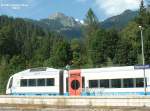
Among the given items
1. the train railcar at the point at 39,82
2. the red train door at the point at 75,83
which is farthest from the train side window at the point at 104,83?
the train railcar at the point at 39,82

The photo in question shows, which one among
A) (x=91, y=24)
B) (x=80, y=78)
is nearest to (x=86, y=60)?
(x=91, y=24)

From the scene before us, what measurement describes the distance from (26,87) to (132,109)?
76.1 feet

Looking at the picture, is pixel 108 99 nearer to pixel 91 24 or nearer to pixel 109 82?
pixel 109 82

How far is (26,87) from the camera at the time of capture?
49.5m

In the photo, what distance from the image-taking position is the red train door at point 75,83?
44344mm

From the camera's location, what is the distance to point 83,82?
44.0m

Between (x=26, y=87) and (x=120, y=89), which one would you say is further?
(x=26, y=87)

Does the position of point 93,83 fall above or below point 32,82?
below

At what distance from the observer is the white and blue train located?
131 feet

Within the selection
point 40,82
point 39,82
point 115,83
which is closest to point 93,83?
point 115,83

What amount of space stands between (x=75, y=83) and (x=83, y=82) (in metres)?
0.97

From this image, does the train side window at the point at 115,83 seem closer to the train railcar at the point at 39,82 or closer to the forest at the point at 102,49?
the train railcar at the point at 39,82

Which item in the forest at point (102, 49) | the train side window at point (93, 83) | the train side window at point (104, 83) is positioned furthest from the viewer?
the forest at point (102, 49)

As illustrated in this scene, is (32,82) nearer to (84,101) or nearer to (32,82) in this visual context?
(32,82)
